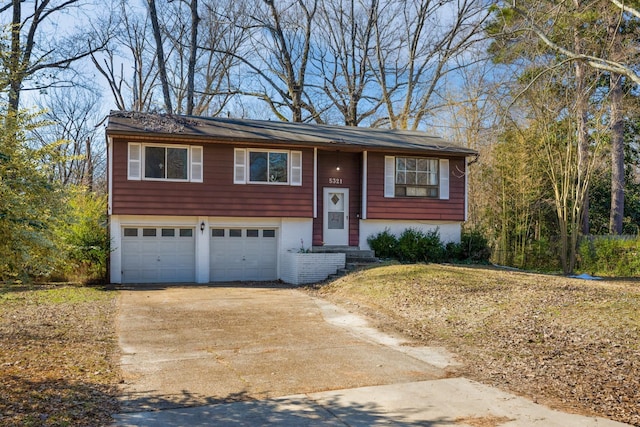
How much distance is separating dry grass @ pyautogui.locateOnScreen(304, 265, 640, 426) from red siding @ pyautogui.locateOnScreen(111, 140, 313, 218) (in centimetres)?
405

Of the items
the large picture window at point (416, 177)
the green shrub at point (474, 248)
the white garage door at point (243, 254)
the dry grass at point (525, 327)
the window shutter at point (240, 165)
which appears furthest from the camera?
the green shrub at point (474, 248)

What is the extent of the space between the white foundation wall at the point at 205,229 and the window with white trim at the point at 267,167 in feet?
4.15

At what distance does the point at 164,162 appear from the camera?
1611cm

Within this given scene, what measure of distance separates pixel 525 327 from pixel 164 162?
38.1ft

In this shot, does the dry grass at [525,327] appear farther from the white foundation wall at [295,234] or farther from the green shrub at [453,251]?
the green shrub at [453,251]

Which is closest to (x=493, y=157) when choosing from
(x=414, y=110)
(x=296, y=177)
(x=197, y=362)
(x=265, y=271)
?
(x=414, y=110)

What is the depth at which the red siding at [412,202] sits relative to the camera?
17.9 meters

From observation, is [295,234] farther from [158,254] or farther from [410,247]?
[158,254]

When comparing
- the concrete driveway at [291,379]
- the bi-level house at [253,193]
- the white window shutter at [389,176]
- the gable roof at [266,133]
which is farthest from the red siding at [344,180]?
the concrete driveway at [291,379]

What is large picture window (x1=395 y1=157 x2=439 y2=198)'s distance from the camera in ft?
59.9

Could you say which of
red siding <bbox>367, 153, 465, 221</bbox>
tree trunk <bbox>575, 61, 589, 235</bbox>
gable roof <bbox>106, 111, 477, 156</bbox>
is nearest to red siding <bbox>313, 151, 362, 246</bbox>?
red siding <bbox>367, 153, 465, 221</bbox>

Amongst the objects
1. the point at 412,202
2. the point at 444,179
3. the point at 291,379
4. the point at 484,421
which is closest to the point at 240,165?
the point at 412,202

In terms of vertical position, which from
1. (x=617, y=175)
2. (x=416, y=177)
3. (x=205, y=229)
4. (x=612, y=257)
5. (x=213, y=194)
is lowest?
(x=612, y=257)

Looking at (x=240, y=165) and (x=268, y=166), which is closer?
(x=240, y=165)
